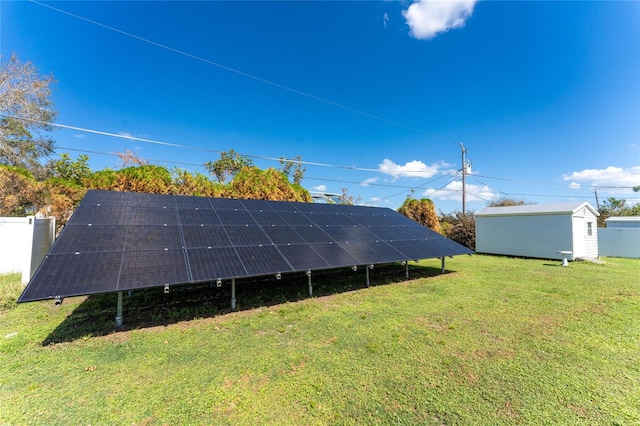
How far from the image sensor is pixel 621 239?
16.9 m

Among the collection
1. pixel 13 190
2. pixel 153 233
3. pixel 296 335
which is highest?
pixel 13 190

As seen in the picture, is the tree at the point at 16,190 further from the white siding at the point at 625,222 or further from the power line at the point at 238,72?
the white siding at the point at 625,222

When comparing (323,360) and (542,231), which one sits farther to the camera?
(542,231)

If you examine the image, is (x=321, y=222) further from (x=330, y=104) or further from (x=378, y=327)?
(x=330, y=104)

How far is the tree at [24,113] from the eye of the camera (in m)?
13.5

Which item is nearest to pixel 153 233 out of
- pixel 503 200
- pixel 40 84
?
pixel 40 84

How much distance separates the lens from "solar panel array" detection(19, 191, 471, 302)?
4480mm

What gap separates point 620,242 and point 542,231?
7093 mm

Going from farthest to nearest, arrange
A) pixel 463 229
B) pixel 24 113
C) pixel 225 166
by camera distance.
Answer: pixel 225 166 < pixel 463 229 < pixel 24 113

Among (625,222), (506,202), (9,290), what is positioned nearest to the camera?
(9,290)

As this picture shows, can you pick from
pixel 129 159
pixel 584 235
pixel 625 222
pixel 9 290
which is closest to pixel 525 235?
pixel 584 235

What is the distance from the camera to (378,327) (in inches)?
194

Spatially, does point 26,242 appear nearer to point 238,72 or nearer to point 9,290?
point 9,290

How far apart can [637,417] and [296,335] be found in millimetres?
4180
